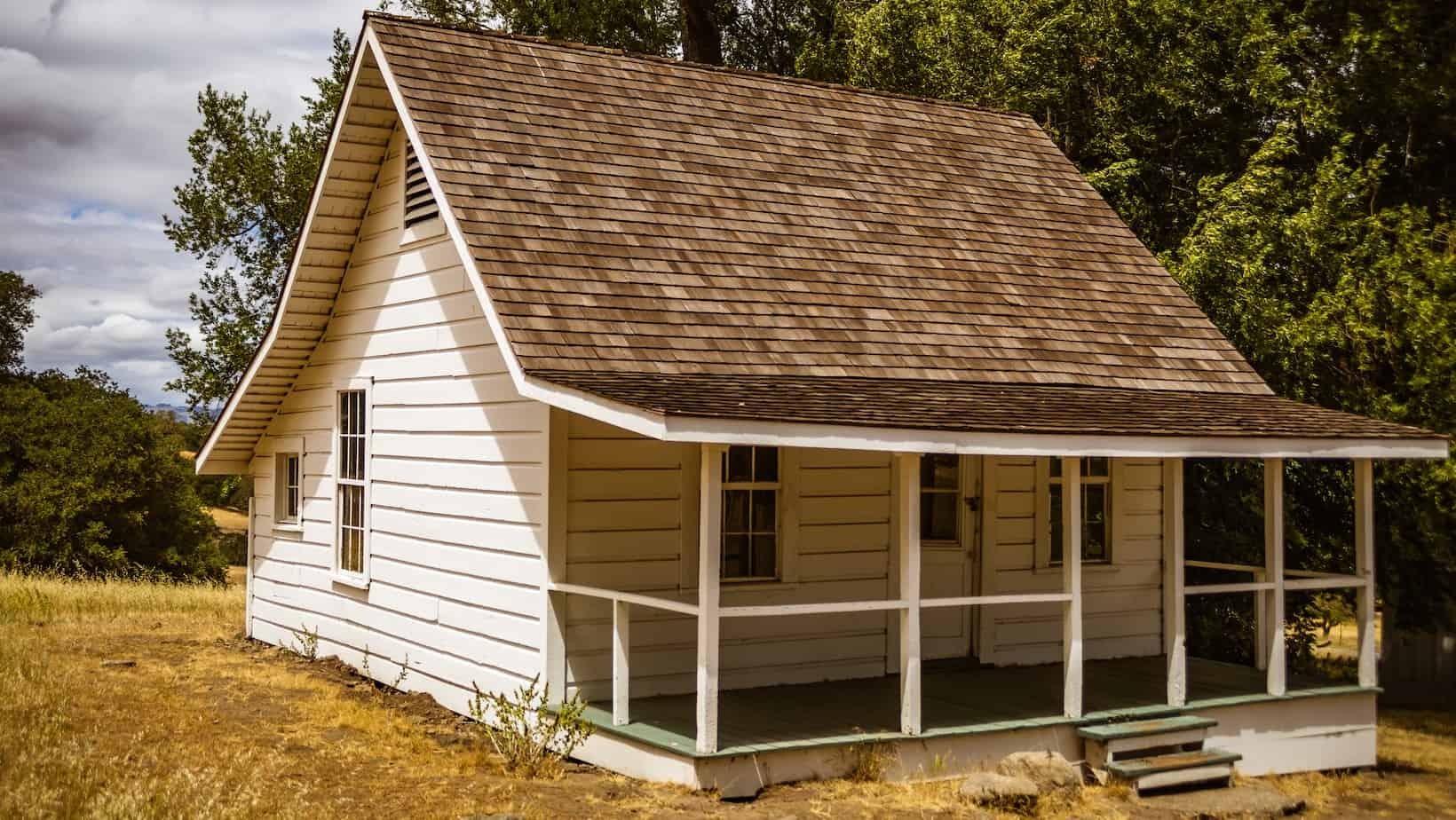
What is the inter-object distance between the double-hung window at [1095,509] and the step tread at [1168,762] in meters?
3.19

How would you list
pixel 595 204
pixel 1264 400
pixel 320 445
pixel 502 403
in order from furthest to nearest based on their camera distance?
1. pixel 320 445
2. pixel 1264 400
3. pixel 595 204
4. pixel 502 403

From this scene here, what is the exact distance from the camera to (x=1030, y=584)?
1357 cm

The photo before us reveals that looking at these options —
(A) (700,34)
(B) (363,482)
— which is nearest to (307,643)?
(B) (363,482)

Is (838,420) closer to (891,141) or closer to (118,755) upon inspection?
(118,755)

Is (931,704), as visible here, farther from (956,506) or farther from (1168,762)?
(956,506)

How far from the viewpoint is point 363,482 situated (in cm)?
1403

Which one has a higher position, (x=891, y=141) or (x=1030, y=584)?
(x=891, y=141)

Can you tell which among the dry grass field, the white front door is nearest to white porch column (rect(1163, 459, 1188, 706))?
the dry grass field

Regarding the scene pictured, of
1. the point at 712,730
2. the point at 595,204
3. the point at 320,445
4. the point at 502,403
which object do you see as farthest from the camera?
the point at 320,445

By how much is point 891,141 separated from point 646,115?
3175 mm

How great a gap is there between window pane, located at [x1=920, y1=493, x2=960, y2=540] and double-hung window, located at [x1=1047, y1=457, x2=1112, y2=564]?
4.07ft

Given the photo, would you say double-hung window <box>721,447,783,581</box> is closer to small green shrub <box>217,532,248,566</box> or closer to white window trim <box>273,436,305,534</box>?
white window trim <box>273,436,305,534</box>

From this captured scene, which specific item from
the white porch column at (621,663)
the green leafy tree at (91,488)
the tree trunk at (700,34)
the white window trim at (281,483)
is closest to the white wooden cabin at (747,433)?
the white porch column at (621,663)

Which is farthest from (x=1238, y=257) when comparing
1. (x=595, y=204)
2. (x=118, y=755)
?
(x=118, y=755)
